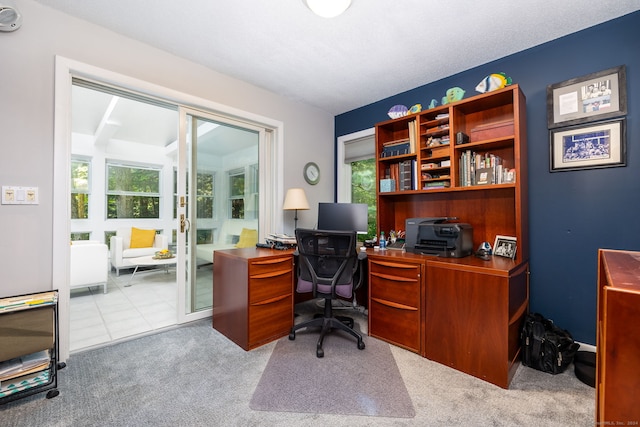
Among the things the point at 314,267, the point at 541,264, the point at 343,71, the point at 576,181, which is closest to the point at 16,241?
the point at 314,267

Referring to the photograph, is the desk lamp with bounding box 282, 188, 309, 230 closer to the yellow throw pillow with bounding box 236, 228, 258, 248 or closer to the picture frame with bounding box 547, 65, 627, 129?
the yellow throw pillow with bounding box 236, 228, 258, 248

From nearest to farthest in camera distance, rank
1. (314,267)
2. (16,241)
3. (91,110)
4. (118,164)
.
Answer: (16,241)
(314,267)
(91,110)
(118,164)

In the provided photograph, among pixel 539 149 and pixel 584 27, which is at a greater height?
pixel 584 27

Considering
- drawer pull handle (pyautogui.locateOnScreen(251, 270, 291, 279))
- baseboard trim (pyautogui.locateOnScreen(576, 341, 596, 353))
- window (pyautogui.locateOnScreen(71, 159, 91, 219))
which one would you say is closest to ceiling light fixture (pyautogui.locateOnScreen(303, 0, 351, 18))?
drawer pull handle (pyautogui.locateOnScreen(251, 270, 291, 279))

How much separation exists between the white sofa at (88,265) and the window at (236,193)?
2078 mm

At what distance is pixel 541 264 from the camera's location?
7.47 feet

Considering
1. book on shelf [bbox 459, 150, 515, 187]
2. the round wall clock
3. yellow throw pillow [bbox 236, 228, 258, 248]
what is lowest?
yellow throw pillow [bbox 236, 228, 258, 248]

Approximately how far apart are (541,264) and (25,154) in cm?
395

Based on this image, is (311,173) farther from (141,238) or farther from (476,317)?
(141,238)

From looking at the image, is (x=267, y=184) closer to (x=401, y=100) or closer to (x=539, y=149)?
(x=401, y=100)

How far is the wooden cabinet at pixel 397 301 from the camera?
210cm

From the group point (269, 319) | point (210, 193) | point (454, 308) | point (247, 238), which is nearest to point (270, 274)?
point (269, 319)

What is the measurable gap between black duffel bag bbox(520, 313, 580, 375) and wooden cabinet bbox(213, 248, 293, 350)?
1.82 metres

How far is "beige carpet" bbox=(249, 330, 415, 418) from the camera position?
153 centimetres
